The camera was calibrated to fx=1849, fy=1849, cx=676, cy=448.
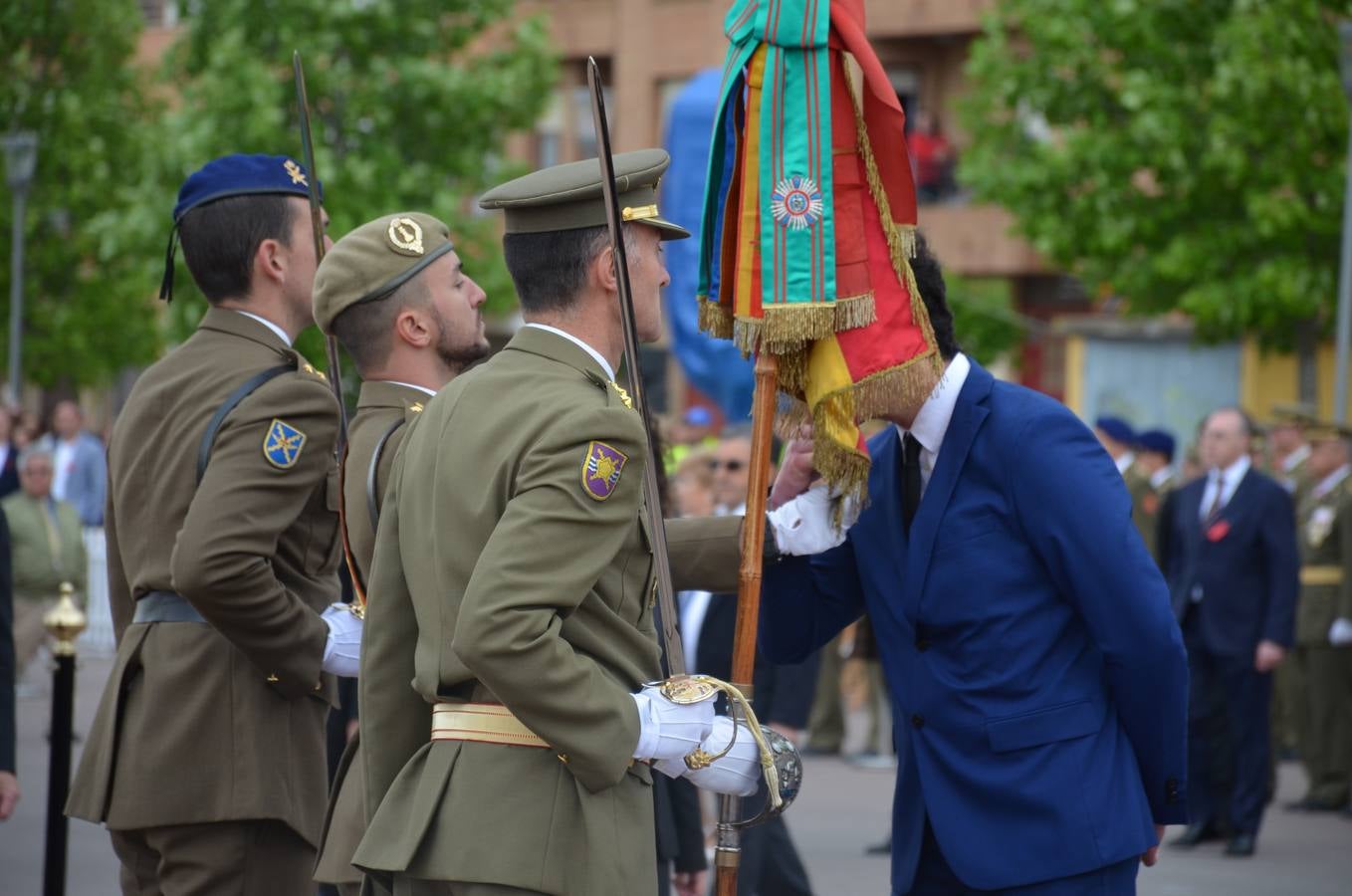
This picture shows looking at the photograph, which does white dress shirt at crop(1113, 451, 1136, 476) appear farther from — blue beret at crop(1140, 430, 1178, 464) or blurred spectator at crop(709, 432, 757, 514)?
blurred spectator at crop(709, 432, 757, 514)

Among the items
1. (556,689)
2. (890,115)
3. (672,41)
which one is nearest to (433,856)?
(556,689)

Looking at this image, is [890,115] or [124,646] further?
[124,646]

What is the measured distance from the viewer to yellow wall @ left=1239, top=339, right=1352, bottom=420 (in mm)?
23000

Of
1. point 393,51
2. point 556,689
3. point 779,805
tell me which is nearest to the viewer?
point 556,689

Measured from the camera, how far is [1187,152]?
19531mm

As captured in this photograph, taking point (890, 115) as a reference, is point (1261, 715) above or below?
below

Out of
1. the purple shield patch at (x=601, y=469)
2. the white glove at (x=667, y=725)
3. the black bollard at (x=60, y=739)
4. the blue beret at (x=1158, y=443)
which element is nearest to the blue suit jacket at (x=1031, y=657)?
the white glove at (x=667, y=725)

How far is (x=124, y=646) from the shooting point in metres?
4.48

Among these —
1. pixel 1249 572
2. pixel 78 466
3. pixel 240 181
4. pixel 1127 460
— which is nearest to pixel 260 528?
pixel 240 181

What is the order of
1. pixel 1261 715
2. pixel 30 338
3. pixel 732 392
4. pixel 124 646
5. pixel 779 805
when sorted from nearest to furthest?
pixel 779 805 → pixel 124 646 → pixel 1261 715 → pixel 732 392 → pixel 30 338

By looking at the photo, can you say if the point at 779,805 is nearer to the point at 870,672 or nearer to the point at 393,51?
the point at 870,672

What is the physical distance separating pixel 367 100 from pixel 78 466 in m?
6.22

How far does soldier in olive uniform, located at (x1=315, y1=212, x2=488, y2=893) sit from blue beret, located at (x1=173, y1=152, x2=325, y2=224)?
359mm

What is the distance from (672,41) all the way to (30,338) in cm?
1137
